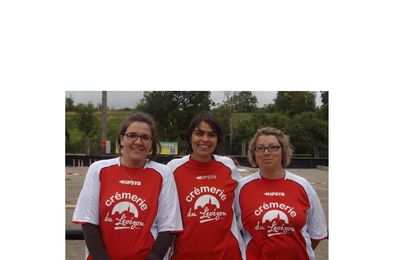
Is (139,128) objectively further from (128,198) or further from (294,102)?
(294,102)

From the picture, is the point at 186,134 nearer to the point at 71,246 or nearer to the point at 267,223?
the point at 267,223

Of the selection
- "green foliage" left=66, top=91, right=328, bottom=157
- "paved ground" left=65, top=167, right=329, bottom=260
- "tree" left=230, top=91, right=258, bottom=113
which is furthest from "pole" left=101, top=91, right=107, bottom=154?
"tree" left=230, top=91, right=258, bottom=113

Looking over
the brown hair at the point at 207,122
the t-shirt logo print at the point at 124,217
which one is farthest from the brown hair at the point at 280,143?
the t-shirt logo print at the point at 124,217

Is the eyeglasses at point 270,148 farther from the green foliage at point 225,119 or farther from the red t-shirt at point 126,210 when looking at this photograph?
the red t-shirt at point 126,210

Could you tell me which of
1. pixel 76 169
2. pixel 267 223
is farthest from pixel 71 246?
pixel 267 223

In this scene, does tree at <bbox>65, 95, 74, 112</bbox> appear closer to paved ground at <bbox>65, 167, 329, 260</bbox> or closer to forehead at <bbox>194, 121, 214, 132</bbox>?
paved ground at <bbox>65, 167, 329, 260</bbox>

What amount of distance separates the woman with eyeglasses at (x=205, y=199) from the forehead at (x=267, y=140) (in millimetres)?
254

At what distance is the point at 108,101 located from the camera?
3.22 meters

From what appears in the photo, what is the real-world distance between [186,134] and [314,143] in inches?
42.9

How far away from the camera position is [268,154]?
2.68 meters

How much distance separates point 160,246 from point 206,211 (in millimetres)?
379
